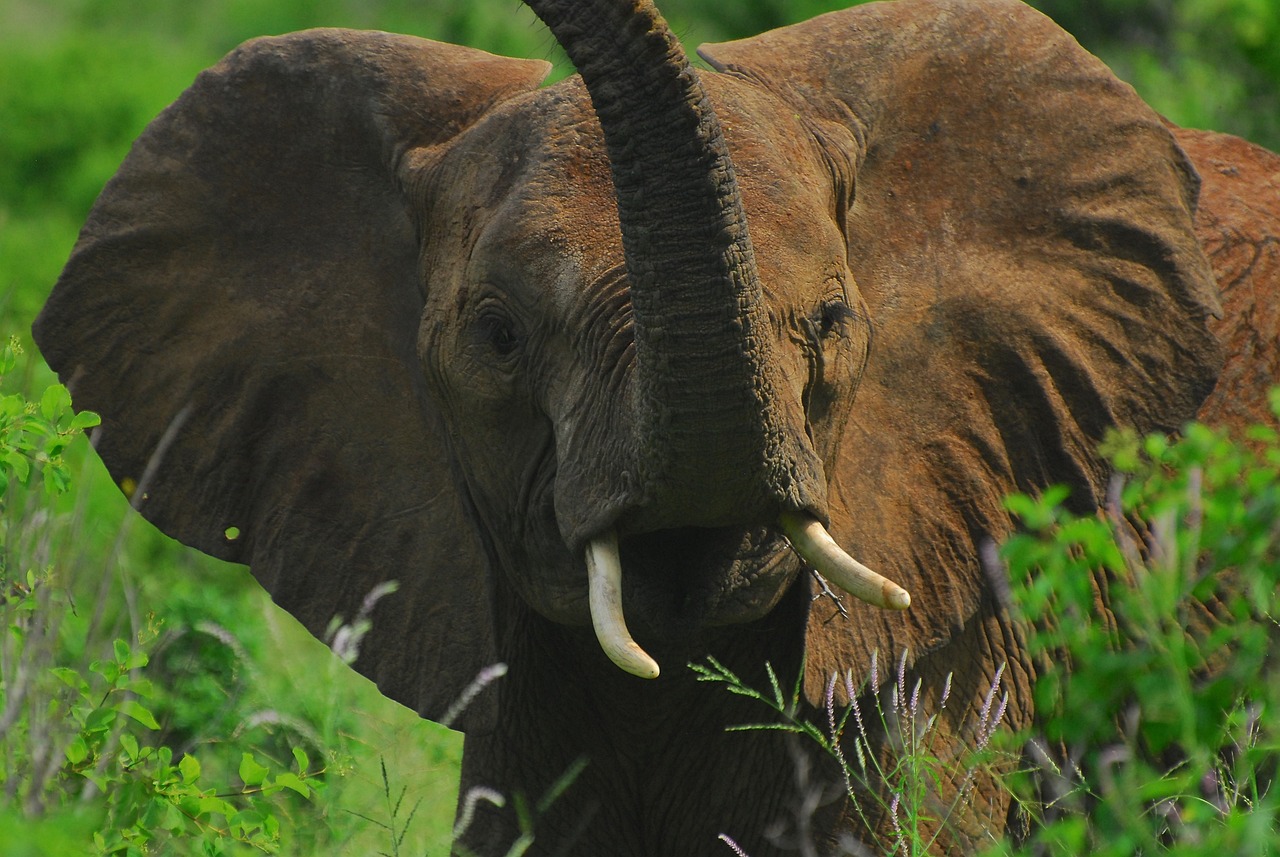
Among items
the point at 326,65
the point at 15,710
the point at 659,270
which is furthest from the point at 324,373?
the point at 15,710

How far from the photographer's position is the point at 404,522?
3.88 m

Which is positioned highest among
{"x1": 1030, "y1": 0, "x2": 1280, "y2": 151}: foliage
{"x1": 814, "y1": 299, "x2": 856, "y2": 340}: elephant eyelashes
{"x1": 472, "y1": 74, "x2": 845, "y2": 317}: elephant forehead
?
{"x1": 472, "y1": 74, "x2": 845, "y2": 317}: elephant forehead

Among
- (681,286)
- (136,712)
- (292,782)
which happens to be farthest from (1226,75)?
(136,712)

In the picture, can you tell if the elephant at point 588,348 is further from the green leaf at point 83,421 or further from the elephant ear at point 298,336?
the green leaf at point 83,421

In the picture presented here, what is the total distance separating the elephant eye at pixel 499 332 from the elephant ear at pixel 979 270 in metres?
0.62

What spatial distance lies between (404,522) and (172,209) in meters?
0.75

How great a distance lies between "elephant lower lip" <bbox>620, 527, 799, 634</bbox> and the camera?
123 inches

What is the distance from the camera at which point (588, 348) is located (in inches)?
125

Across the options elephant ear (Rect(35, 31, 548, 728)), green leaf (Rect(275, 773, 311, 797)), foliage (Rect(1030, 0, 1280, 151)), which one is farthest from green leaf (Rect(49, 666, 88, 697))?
foliage (Rect(1030, 0, 1280, 151))

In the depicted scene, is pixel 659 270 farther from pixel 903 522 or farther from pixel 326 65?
pixel 326 65

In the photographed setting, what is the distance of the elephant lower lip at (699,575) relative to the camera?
3.12 m

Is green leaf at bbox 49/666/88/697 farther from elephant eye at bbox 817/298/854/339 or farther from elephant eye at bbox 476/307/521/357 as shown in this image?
elephant eye at bbox 817/298/854/339

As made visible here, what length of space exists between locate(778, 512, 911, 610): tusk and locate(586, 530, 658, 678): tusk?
0.25 metres

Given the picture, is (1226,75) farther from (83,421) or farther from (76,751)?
(76,751)
